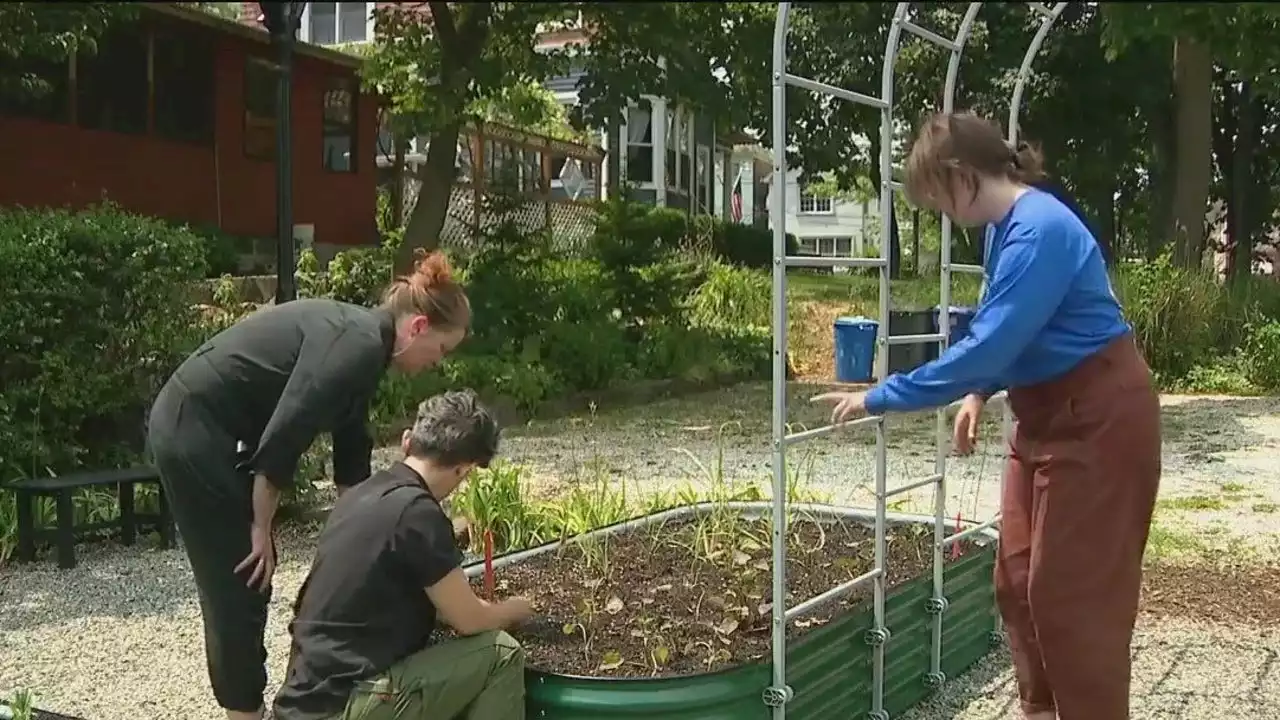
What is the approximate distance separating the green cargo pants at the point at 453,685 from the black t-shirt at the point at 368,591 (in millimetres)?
40

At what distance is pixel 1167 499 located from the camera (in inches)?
260

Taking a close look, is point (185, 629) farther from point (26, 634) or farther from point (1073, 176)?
point (1073, 176)

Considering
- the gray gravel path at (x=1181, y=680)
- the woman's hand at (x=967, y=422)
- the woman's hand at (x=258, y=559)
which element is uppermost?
the woman's hand at (x=967, y=422)

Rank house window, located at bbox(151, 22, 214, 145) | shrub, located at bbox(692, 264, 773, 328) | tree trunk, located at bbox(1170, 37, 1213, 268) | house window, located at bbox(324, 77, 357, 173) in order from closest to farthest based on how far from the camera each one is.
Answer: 1. house window, located at bbox(324, 77, 357, 173)
2. house window, located at bbox(151, 22, 214, 145)
3. tree trunk, located at bbox(1170, 37, 1213, 268)
4. shrub, located at bbox(692, 264, 773, 328)

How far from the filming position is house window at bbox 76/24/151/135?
9.19 metres

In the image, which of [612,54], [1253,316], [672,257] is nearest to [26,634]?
[612,54]

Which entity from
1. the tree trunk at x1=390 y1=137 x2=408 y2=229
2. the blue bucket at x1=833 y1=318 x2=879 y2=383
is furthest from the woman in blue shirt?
the blue bucket at x1=833 y1=318 x2=879 y2=383

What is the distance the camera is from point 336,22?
1.55m

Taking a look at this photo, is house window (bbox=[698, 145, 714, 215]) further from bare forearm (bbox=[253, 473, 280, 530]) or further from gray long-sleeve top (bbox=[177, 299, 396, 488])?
bare forearm (bbox=[253, 473, 280, 530])

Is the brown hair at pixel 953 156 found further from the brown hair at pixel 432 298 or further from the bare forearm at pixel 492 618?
the bare forearm at pixel 492 618

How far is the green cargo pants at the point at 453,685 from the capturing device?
2449 mm

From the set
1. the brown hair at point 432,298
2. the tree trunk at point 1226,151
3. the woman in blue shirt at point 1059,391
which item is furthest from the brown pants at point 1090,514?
the tree trunk at point 1226,151

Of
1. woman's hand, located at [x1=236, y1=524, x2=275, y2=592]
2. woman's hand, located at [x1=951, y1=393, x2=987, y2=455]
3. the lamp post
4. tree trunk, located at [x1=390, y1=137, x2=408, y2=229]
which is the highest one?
tree trunk, located at [x1=390, y1=137, x2=408, y2=229]

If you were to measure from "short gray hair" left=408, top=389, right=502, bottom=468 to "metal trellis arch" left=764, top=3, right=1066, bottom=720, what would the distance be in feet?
2.18
